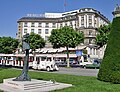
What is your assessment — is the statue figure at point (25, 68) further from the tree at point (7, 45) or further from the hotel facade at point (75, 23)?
the hotel facade at point (75, 23)

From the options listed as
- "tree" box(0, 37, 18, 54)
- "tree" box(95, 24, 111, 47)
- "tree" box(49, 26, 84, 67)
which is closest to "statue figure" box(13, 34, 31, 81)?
"tree" box(49, 26, 84, 67)

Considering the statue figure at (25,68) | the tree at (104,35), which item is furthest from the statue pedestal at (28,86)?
the tree at (104,35)

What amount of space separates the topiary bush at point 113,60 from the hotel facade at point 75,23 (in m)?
46.3

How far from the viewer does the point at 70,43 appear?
4131 centimetres

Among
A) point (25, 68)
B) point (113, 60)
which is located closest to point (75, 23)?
point (113, 60)

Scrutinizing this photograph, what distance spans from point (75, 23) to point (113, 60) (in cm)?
5936

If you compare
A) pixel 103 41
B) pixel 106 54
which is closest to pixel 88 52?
pixel 103 41

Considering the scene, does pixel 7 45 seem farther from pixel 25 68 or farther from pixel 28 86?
pixel 28 86

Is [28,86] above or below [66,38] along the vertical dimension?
below

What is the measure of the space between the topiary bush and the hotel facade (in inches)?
1821

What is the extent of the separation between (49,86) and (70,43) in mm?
27518

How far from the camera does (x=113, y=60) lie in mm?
15398

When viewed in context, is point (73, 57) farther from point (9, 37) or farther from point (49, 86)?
point (49, 86)

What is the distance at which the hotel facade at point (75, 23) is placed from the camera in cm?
6544
